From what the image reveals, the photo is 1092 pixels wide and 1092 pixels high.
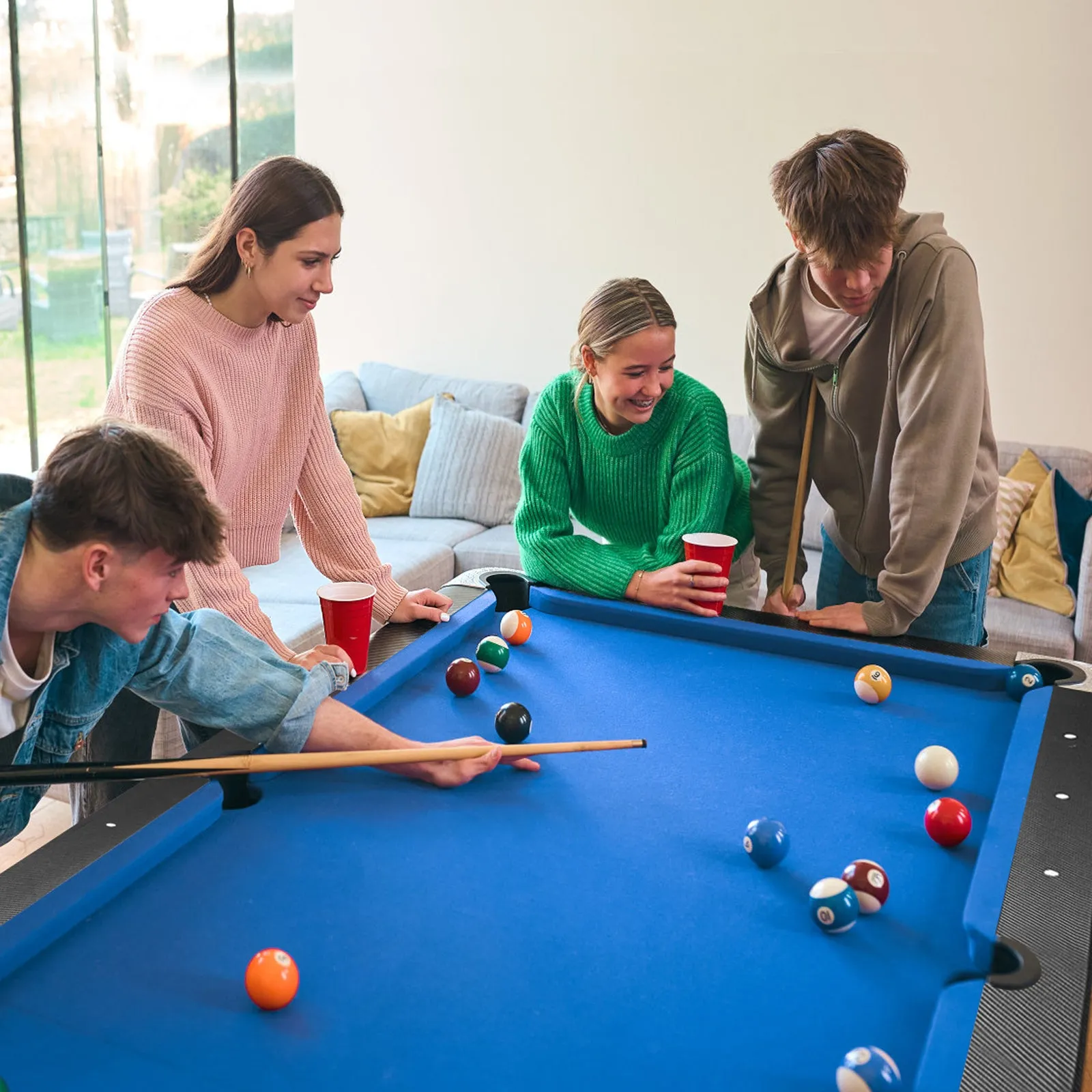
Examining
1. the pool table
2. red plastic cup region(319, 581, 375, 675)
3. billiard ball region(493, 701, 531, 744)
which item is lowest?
the pool table

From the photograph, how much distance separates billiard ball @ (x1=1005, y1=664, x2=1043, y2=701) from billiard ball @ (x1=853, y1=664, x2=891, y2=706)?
0.20 meters

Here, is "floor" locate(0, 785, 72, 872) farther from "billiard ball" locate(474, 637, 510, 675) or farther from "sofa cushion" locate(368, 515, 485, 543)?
"sofa cushion" locate(368, 515, 485, 543)

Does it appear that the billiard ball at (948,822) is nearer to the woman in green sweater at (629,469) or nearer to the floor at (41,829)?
the woman in green sweater at (629,469)

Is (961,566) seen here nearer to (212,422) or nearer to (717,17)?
(212,422)

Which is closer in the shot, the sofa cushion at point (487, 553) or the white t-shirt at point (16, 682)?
the white t-shirt at point (16, 682)

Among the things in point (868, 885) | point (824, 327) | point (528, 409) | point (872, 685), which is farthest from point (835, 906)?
point (528, 409)

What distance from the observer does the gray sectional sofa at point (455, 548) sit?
11.4 feet

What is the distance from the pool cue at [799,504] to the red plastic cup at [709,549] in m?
0.21

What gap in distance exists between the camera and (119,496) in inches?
49.8

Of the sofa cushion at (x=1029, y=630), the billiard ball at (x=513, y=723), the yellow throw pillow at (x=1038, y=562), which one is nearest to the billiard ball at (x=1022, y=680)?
the billiard ball at (x=513, y=723)

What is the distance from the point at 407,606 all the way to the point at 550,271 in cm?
301

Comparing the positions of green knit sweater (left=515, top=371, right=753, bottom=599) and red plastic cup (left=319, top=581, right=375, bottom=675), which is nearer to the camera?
red plastic cup (left=319, top=581, right=375, bottom=675)

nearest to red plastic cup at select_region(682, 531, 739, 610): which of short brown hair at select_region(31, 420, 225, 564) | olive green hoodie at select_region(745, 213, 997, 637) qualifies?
olive green hoodie at select_region(745, 213, 997, 637)

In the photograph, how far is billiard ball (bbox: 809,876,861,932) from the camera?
120 centimetres
